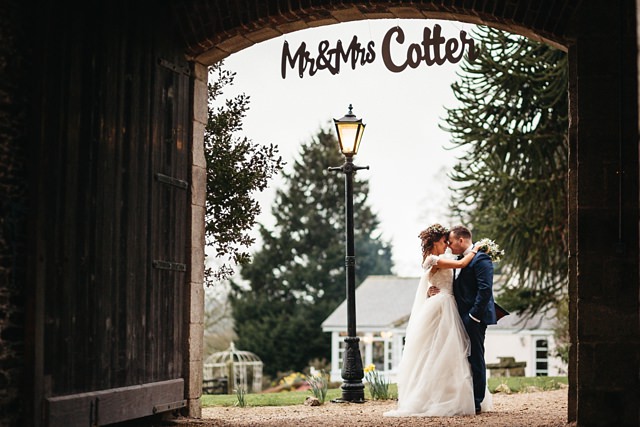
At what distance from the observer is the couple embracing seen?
8766 millimetres

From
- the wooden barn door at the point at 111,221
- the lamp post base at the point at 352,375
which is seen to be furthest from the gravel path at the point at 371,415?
the wooden barn door at the point at 111,221

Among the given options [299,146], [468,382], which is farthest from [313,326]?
[468,382]

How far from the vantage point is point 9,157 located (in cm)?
621

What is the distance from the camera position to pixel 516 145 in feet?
50.8

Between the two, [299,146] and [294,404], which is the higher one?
[299,146]

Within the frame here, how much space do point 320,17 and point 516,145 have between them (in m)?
7.69

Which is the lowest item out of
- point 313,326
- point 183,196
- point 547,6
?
point 313,326

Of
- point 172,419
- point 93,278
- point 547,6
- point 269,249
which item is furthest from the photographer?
point 269,249

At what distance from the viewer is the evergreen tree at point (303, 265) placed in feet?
122

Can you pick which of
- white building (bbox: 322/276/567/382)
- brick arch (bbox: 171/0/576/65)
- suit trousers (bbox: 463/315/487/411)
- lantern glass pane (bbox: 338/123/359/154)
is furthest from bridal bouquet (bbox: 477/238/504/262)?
white building (bbox: 322/276/567/382)

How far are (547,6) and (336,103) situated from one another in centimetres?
3974

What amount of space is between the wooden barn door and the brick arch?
35 centimetres

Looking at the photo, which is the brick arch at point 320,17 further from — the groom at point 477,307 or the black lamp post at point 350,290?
the black lamp post at point 350,290

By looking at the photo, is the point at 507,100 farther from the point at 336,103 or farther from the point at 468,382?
the point at 336,103
